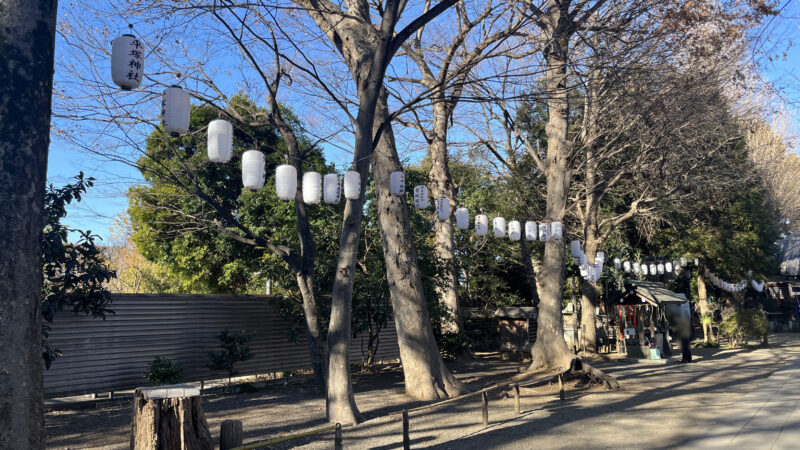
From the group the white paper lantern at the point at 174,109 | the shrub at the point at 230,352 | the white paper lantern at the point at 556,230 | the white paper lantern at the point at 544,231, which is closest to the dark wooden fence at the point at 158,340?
the shrub at the point at 230,352

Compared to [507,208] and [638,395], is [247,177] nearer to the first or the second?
[638,395]

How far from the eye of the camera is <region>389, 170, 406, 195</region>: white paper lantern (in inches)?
450

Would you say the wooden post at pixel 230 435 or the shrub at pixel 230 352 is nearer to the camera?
the wooden post at pixel 230 435

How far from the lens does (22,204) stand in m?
4.38

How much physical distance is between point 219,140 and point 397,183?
4.30m

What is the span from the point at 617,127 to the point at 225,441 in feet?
47.2

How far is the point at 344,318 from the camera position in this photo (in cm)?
943

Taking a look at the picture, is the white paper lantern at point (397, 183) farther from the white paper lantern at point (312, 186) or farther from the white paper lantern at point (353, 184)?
the white paper lantern at point (312, 186)

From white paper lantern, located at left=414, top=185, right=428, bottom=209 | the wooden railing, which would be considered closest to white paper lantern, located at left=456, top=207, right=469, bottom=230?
white paper lantern, located at left=414, top=185, right=428, bottom=209

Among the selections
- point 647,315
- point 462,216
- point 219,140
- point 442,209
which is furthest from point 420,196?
point 647,315

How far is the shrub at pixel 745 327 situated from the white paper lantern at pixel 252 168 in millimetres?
23572

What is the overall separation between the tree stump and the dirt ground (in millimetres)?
3281

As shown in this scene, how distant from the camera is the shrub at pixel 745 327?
23.8 meters

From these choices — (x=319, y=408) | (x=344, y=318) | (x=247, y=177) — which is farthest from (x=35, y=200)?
(x=319, y=408)
